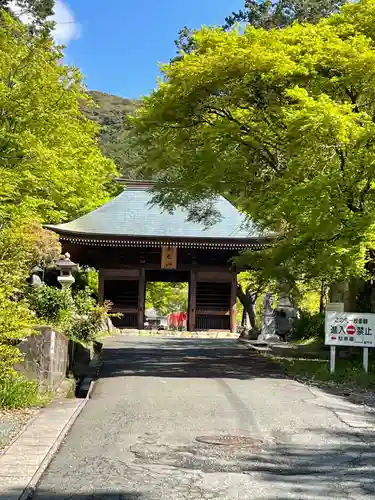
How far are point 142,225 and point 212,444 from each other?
22498mm

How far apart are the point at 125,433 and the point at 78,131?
54.7 feet

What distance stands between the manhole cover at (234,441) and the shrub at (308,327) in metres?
16.3

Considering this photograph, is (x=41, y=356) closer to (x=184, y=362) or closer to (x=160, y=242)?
(x=184, y=362)

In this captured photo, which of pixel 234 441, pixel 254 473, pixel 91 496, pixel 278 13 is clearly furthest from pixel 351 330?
pixel 278 13

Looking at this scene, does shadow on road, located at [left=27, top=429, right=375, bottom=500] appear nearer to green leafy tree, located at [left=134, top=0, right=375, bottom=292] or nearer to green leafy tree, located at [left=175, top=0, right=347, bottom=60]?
green leafy tree, located at [left=134, top=0, right=375, bottom=292]

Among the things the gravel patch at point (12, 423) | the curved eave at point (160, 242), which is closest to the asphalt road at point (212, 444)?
the gravel patch at point (12, 423)

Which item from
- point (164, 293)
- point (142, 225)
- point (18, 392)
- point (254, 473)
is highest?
point (142, 225)

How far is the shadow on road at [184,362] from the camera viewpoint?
12555 mm

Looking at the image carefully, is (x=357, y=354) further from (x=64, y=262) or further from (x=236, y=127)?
(x=64, y=262)

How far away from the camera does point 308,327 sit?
24656 millimetres

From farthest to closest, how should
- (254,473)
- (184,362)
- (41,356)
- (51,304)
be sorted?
(184,362) < (51,304) < (41,356) < (254,473)

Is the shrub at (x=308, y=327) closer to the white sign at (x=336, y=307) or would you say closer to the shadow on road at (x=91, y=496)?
the white sign at (x=336, y=307)

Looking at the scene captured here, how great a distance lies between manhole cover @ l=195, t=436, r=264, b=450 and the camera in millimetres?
6414

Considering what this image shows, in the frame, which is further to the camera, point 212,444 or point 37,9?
point 37,9
